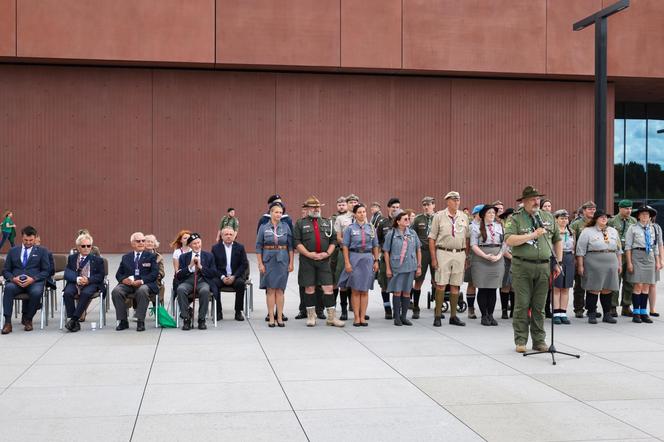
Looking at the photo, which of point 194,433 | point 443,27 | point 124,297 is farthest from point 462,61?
point 194,433

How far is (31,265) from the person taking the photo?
10977 millimetres

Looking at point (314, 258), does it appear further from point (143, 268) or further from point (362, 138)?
point (362, 138)

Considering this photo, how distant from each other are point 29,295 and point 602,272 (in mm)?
8507

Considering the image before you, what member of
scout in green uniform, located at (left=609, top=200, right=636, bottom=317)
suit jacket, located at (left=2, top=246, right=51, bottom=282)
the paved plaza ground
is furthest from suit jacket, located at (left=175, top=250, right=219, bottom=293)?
scout in green uniform, located at (left=609, top=200, right=636, bottom=317)

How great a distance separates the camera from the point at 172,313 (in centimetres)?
1195

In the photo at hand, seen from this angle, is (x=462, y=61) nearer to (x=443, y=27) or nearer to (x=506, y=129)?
(x=443, y=27)

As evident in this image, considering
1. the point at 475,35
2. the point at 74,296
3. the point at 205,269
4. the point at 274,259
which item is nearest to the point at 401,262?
the point at 274,259

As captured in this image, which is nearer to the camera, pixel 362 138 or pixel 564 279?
pixel 564 279

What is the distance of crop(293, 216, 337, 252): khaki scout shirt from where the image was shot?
11.4 meters

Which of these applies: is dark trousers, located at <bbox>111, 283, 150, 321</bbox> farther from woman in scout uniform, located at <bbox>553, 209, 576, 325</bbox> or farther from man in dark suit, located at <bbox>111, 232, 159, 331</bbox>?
woman in scout uniform, located at <bbox>553, 209, 576, 325</bbox>

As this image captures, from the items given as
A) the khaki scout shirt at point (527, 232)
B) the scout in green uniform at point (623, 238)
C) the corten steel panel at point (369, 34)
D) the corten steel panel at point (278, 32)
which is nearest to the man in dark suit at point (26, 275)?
the khaki scout shirt at point (527, 232)

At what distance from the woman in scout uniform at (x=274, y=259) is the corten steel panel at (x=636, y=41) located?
2100 cm

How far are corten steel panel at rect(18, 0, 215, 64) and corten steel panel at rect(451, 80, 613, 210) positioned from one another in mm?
9544

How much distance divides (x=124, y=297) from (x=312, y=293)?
2.73m
